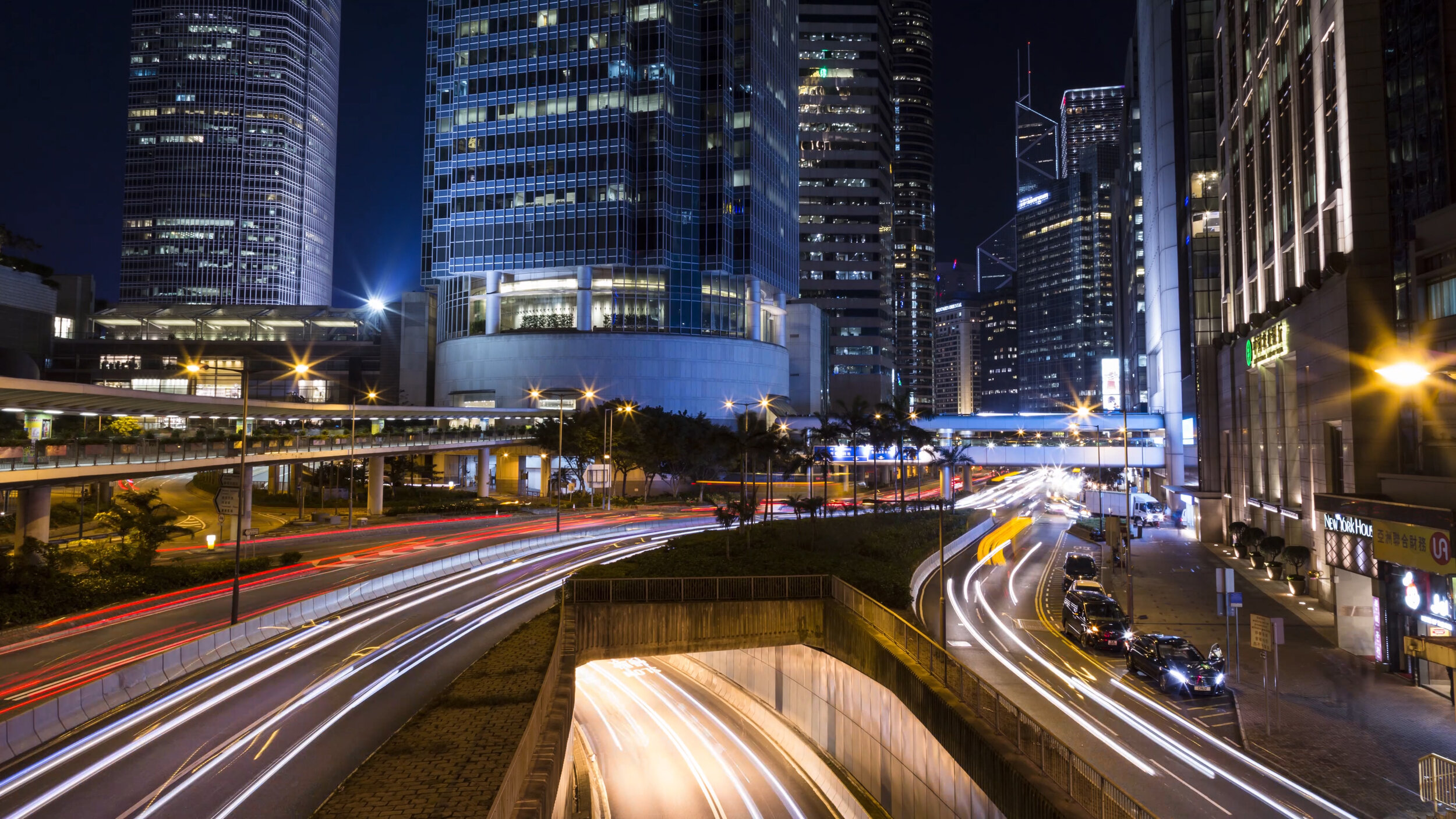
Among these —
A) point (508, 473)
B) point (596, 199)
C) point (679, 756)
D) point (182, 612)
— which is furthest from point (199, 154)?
point (679, 756)

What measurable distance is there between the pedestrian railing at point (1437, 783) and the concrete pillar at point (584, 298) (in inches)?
3690

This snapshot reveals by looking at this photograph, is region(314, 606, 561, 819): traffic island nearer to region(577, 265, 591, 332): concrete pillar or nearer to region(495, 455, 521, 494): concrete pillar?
region(495, 455, 521, 494): concrete pillar

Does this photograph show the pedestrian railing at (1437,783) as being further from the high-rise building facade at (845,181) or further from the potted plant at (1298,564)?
the high-rise building facade at (845,181)

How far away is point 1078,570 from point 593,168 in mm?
80266

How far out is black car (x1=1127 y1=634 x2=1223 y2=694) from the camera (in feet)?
77.7

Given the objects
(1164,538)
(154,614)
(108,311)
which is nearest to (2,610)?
(154,614)

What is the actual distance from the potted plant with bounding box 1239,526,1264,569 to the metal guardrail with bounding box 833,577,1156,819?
32.5m

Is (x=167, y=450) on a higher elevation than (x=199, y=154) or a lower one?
lower

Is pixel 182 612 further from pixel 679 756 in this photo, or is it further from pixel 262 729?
pixel 679 756

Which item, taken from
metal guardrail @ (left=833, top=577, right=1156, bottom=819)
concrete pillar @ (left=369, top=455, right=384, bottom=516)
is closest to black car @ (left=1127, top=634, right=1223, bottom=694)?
metal guardrail @ (left=833, top=577, right=1156, bottom=819)

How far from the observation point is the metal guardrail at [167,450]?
30172 millimetres

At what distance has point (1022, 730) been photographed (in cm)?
1471

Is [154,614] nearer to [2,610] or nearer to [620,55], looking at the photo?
[2,610]

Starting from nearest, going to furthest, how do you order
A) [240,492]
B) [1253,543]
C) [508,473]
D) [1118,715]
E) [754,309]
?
[1118,715]
[240,492]
[1253,543]
[508,473]
[754,309]
